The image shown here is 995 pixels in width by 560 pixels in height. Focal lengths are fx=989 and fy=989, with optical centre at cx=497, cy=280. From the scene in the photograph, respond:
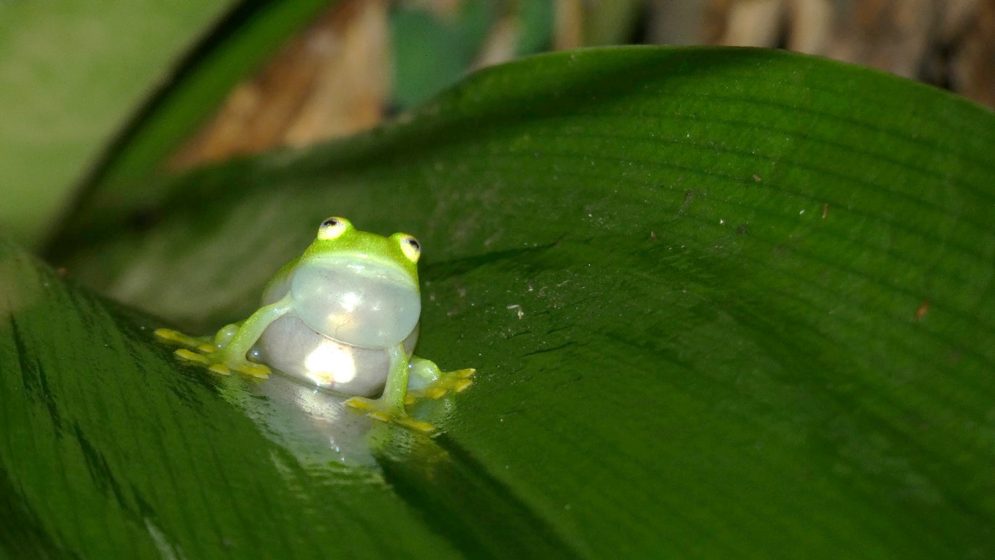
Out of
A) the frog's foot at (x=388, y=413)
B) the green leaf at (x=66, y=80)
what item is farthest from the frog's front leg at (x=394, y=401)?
the green leaf at (x=66, y=80)

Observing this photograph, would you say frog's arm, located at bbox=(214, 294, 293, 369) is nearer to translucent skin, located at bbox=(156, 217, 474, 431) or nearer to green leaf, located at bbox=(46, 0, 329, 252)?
translucent skin, located at bbox=(156, 217, 474, 431)

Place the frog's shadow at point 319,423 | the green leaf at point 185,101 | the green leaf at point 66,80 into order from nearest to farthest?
the frog's shadow at point 319,423 < the green leaf at point 66,80 < the green leaf at point 185,101

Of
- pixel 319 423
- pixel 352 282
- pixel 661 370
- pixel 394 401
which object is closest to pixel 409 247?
pixel 352 282

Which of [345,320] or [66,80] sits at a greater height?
[66,80]

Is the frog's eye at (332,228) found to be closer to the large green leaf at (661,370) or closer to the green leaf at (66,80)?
the large green leaf at (661,370)

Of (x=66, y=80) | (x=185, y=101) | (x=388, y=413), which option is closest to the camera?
(x=388, y=413)

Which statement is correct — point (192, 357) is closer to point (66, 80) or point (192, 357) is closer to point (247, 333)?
point (247, 333)

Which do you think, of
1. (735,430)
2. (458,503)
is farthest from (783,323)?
(458,503)
